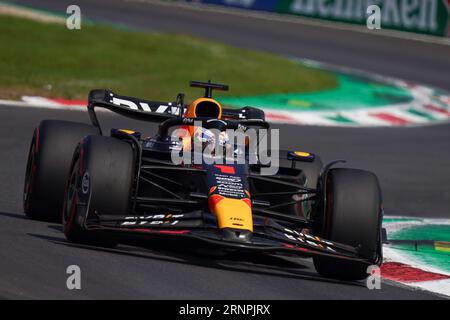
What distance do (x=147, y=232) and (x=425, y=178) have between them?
6.68 metres

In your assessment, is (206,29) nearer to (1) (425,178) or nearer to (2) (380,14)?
(2) (380,14)

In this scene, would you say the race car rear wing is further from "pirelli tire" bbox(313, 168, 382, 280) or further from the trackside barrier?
the trackside barrier

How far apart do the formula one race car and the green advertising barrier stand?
20868mm

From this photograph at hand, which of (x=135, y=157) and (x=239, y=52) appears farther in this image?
(x=239, y=52)

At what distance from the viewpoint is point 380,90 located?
22062 mm

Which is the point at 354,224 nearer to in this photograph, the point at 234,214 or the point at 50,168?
the point at 234,214

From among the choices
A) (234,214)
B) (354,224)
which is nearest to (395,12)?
(354,224)

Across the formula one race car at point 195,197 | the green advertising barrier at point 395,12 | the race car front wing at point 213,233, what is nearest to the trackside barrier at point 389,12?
the green advertising barrier at point 395,12

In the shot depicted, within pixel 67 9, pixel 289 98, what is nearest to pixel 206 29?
pixel 67 9

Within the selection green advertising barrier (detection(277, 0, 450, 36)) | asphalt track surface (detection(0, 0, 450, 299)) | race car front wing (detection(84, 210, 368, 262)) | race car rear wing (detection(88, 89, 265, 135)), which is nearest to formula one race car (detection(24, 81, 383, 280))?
race car front wing (detection(84, 210, 368, 262))

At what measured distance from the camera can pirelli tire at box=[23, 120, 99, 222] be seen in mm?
8789

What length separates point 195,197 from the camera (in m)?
8.32

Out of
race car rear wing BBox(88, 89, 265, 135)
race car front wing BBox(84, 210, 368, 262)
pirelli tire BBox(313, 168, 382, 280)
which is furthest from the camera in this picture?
race car rear wing BBox(88, 89, 265, 135)

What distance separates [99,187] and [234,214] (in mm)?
918
